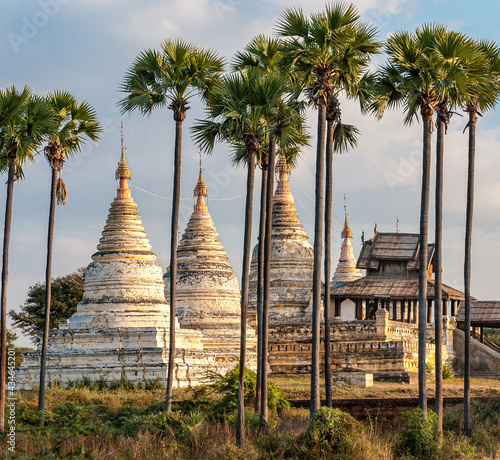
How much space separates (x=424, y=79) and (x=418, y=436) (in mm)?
9756

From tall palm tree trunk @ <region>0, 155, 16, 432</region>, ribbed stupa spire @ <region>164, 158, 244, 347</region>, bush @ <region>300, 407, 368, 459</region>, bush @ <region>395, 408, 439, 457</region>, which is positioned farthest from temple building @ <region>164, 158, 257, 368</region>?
bush @ <region>300, 407, 368, 459</region>

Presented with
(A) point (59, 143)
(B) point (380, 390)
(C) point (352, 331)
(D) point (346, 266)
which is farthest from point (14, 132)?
(D) point (346, 266)

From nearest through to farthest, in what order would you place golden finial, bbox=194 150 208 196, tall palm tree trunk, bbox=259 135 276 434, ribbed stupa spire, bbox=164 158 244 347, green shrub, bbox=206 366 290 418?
tall palm tree trunk, bbox=259 135 276 434, green shrub, bbox=206 366 290 418, ribbed stupa spire, bbox=164 158 244 347, golden finial, bbox=194 150 208 196

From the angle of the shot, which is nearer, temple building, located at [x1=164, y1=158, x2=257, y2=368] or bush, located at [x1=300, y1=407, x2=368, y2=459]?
bush, located at [x1=300, y1=407, x2=368, y2=459]

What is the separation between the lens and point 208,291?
51.2m

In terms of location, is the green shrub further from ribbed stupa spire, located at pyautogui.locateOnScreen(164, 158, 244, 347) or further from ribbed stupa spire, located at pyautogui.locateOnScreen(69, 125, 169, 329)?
ribbed stupa spire, located at pyautogui.locateOnScreen(164, 158, 244, 347)

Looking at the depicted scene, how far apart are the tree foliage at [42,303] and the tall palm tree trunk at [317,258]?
139 feet

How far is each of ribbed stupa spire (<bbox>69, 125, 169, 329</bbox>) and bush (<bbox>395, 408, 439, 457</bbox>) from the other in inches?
763

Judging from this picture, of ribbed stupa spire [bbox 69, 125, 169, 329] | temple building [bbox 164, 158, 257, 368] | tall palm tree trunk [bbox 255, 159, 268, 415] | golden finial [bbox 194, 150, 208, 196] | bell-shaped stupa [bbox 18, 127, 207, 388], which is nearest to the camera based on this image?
tall palm tree trunk [bbox 255, 159, 268, 415]

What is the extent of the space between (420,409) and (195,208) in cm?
2872

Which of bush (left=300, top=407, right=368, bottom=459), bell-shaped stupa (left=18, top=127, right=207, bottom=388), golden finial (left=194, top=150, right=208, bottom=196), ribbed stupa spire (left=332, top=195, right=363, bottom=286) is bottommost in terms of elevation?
bush (left=300, top=407, right=368, bottom=459)

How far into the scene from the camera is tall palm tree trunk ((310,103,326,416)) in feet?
89.3

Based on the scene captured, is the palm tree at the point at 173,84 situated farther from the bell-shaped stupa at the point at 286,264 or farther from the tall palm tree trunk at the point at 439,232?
the bell-shaped stupa at the point at 286,264

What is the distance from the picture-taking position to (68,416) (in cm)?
3150
